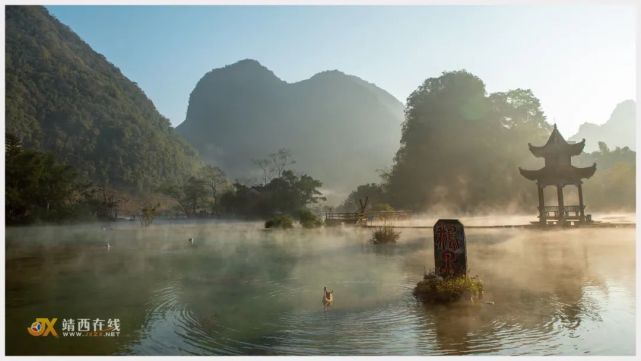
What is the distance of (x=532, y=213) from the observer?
33469 mm

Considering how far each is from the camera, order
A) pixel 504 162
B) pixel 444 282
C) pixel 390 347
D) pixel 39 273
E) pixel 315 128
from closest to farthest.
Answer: pixel 390 347, pixel 444 282, pixel 39 273, pixel 504 162, pixel 315 128

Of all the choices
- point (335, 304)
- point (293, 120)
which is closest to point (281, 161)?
point (335, 304)

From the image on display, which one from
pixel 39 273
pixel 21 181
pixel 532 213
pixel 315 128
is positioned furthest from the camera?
pixel 315 128

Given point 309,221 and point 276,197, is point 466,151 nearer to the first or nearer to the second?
point 309,221

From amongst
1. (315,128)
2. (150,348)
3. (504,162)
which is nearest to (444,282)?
(150,348)

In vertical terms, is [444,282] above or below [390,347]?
above

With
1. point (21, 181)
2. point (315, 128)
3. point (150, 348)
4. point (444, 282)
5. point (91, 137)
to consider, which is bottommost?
point (150, 348)

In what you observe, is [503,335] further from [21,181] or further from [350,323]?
[21,181]

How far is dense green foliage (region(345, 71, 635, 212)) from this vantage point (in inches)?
1411

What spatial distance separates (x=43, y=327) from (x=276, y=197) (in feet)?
114

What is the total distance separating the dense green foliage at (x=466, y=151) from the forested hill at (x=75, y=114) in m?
40.5

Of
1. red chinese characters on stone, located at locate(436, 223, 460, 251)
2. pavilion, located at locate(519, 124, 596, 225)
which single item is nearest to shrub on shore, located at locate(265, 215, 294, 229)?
pavilion, located at locate(519, 124, 596, 225)

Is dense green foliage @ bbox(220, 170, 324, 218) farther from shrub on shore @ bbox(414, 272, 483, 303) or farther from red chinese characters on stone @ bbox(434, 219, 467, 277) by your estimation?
shrub on shore @ bbox(414, 272, 483, 303)

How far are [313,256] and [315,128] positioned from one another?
100 m
